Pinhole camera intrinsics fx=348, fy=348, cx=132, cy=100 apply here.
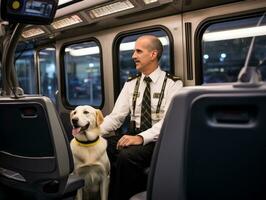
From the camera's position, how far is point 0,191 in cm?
276

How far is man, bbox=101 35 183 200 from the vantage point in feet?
9.68

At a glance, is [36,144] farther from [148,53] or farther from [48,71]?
[48,71]

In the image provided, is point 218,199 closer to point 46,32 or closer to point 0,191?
point 0,191

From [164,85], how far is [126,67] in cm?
121

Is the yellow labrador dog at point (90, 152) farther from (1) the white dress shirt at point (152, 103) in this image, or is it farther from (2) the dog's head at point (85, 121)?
(1) the white dress shirt at point (152, 103)

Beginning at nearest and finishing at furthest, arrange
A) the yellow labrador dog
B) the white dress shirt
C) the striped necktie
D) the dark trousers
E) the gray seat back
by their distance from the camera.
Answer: the gray seat back → the dark trousers → the yellow labrador dog → the white dress shirt → the striped necktie

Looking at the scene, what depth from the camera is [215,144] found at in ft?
3.71

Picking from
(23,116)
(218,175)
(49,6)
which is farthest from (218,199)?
(49,6)

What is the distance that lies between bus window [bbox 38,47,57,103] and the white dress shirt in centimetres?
241

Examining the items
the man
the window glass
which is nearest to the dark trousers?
the man

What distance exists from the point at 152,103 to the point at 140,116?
177mm

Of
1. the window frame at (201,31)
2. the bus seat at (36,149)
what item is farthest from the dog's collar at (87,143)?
the window frame at (201,31)

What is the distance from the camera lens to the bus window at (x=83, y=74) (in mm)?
4891

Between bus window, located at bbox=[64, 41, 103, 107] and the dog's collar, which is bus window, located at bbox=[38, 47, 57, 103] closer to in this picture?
bus window, located at bbox=[64, 41, 103, 107]
